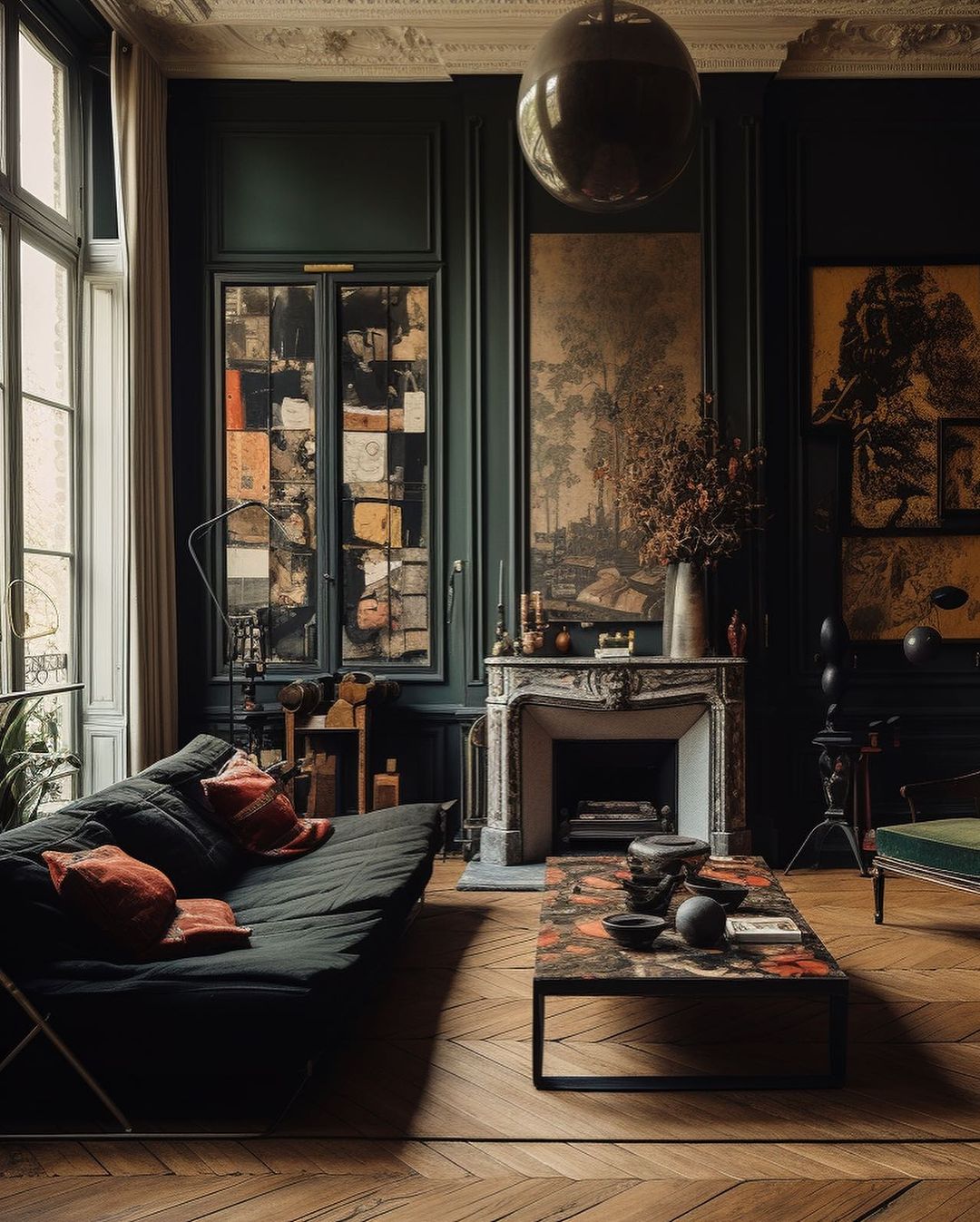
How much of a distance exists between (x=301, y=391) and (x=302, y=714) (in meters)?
1.70

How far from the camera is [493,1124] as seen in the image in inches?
101

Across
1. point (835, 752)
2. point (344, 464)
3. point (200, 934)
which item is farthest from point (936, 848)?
point (344, 464)

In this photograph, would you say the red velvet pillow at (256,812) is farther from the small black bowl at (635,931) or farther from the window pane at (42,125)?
the window pane at (42,125)

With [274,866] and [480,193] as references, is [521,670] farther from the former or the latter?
[480,193]

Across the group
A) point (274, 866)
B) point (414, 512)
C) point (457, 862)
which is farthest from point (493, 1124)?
point (414, 512)

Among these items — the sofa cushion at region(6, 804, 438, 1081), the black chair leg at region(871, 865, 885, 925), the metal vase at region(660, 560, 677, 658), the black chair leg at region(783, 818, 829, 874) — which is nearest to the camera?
the sofa cushion at region(6, 804, 438, 1081)

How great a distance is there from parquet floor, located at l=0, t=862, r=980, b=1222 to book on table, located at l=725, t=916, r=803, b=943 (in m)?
0.31

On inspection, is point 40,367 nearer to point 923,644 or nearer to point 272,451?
point 272,451

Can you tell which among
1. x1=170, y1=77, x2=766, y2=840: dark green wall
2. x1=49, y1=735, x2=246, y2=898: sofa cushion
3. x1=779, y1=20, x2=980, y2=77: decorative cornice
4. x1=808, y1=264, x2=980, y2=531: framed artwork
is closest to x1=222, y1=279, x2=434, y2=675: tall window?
x1=170, y1=77, x2=766, y2=840: dark green wall

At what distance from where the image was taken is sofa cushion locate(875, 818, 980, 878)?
3855 mm

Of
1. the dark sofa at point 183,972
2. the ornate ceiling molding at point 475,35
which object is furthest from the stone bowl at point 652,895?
the ornate ceiling molding at point 475,35

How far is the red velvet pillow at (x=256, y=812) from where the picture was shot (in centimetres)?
399

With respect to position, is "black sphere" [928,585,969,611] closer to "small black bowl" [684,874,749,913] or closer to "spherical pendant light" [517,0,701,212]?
"small black bowl" [684,874,749,913]

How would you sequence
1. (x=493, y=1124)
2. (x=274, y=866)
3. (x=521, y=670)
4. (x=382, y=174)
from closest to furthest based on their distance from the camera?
1. (x=493, y=1124)
2. (x=274, y=866)
3. (x=521, y=670)
4. (x=382, y=174)
